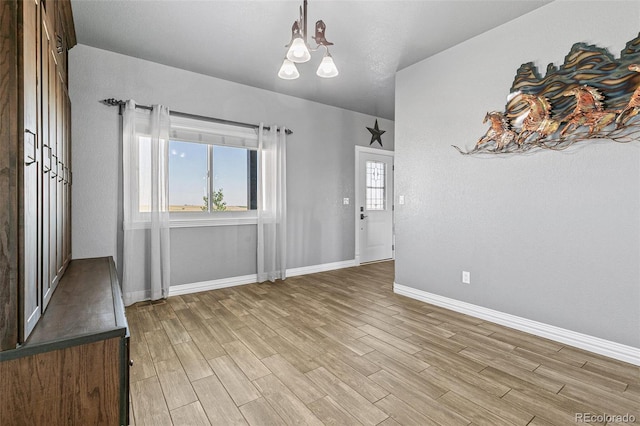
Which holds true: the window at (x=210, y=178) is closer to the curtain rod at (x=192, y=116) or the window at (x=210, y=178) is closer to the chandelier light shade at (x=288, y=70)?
the curtain rod at (x=192, y=116)

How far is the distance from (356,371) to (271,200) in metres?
2.75

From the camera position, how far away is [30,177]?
1124mm

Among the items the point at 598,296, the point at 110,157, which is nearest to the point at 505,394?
the point at 598,296

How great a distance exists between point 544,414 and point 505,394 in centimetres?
20

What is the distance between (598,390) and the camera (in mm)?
1882

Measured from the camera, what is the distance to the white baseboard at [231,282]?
3.82 m

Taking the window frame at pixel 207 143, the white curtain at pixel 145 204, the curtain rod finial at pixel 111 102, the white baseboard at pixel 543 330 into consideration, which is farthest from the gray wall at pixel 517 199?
the curtain rod finial at pixel 111 102

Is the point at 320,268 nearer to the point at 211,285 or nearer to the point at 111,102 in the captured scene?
the point at 211,285

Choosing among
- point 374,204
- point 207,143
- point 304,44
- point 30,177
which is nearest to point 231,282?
point 207,143

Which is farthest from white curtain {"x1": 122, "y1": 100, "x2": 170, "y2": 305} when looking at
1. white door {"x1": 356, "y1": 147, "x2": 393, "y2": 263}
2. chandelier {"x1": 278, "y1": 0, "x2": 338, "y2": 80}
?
white door {"x1": 356, "y1": 147, "x2": 393, "y2": 263}

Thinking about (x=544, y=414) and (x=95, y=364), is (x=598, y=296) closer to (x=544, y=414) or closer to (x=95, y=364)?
(x=544, y=414)

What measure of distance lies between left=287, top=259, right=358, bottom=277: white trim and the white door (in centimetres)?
24

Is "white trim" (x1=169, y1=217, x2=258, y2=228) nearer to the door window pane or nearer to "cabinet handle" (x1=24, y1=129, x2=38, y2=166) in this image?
the door window pane

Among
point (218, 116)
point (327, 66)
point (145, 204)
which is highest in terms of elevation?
point (218, 116)
